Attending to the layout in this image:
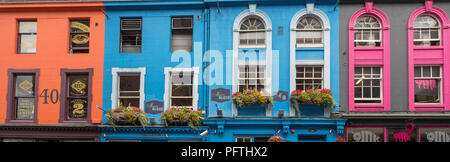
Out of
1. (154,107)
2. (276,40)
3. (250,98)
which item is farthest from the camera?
(154,107)

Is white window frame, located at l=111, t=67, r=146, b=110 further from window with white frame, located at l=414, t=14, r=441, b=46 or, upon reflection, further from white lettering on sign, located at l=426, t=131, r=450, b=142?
white lettering on sign, located at l=426, t=131, r=450, b=142

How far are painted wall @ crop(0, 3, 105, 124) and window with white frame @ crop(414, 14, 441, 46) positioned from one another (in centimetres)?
1410

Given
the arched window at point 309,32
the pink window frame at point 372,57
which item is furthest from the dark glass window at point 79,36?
the pink window frame at point 372,57

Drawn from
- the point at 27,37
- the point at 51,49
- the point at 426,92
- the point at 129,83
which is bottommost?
the point at 426,92

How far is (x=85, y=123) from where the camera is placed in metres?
14.5

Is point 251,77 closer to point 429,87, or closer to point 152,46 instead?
point 152,46

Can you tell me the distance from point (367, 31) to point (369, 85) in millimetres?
2405

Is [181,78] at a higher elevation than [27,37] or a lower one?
lower

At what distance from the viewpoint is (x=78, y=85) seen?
14820mm

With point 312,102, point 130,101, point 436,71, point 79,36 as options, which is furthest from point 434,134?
point 79,36

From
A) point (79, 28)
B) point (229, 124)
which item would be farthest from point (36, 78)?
point (229, 124)
